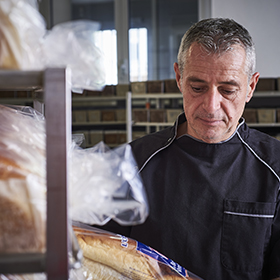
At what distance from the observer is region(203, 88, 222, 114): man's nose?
1.07m

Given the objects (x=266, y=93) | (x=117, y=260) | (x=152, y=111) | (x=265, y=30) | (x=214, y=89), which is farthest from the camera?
(x=265, y=30)

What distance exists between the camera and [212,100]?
1070 mm

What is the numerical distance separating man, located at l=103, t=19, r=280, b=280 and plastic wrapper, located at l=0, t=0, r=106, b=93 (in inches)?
25.3

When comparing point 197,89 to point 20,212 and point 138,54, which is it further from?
point 138,54

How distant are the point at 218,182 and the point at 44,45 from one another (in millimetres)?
875

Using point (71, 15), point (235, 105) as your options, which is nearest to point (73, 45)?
point (235, 105)

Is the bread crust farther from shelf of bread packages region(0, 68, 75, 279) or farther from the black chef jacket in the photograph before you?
the black chef jacket

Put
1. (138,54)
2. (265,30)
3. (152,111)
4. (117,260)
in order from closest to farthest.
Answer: (117,260)
(152,111)
(265,30)
(138,54)

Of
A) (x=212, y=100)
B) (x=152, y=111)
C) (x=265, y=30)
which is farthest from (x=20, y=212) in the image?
(x=265, y=30)

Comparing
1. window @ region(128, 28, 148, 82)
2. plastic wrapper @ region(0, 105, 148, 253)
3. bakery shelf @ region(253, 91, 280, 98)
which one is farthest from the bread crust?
window @ region(128, 28, 148, 82)

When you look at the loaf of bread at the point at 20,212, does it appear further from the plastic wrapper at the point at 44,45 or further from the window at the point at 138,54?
the window at the point at 138,54

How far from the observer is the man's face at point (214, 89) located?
3.51ft

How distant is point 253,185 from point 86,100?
14.0 ft

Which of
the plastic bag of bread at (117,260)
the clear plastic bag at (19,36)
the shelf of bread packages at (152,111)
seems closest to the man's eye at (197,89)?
the plastic bag of bread at (117,260)
